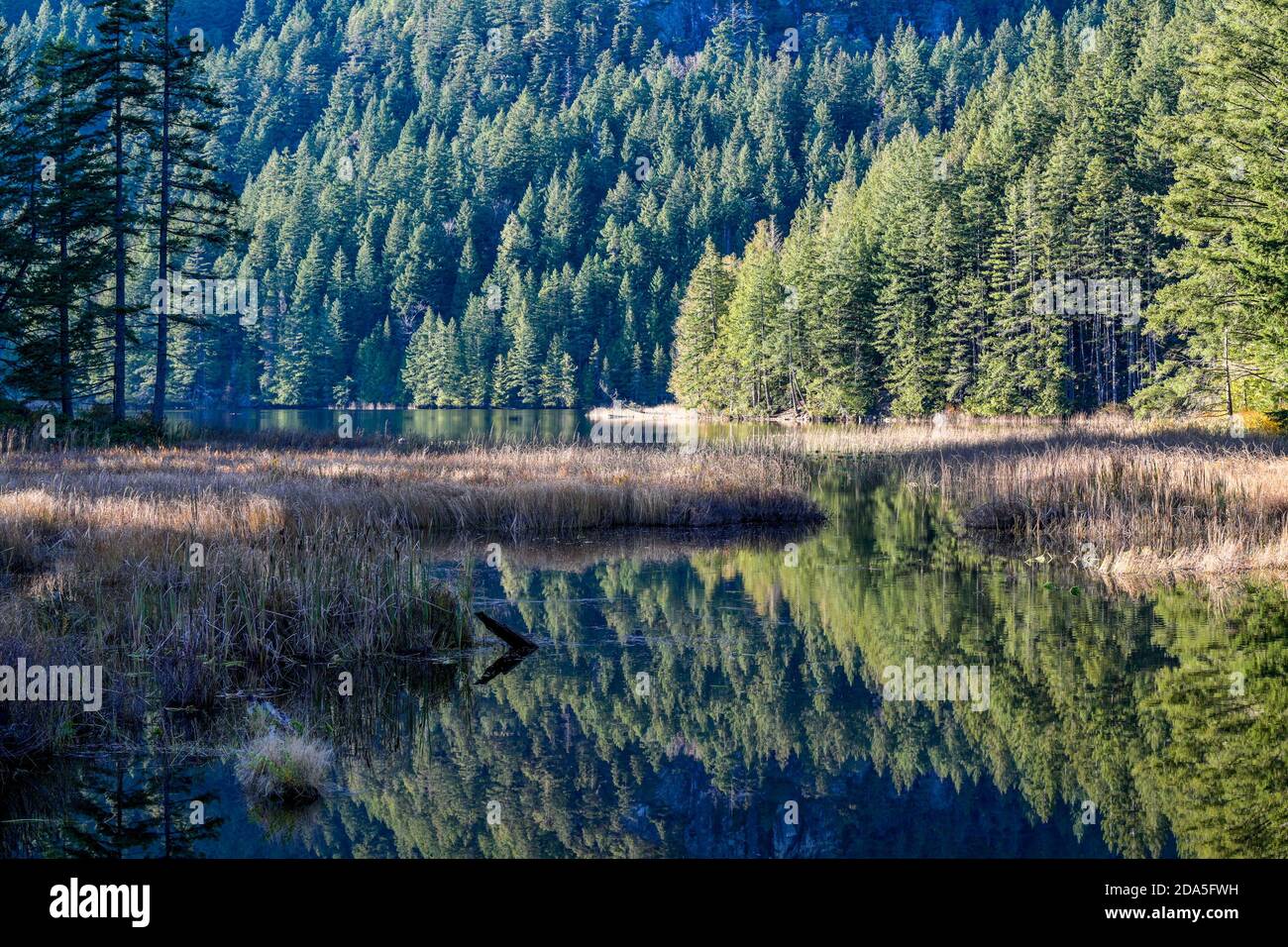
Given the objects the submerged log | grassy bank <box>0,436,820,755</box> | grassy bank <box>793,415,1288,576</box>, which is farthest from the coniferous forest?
the submerged log

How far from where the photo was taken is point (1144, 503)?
68.6 feet

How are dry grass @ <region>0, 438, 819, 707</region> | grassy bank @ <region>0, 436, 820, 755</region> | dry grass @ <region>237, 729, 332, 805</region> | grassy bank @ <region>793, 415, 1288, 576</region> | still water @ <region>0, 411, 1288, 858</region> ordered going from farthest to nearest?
grassy bank @ <region>793, 415, 1288, 576</region>, dry grass @ <region>0, 438, 819, 707</region>, grassy bank @ <region>0, 436, 820, 755</region>, dry grass @ <region>237, 729, 332, 805</region>, still water @ <region>0, 411, 1288, 858</region>

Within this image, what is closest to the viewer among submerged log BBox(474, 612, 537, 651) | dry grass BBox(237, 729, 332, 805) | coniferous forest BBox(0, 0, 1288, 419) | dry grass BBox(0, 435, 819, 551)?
dry grass BBox(237, 729, 332, 805)

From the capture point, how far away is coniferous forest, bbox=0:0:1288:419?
3531cm

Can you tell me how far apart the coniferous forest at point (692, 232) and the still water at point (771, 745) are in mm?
21242

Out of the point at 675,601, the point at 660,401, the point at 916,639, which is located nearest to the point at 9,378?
the point at 675,601

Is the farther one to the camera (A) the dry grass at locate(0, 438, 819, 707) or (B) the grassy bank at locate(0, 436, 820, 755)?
(A) the dry grass at locate(0, 438, 819, 707)

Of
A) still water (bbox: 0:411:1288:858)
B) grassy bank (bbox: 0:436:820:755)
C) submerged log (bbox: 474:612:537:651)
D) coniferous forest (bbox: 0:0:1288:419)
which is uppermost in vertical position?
coniferous forest (bbox: 0:0:1288:419)

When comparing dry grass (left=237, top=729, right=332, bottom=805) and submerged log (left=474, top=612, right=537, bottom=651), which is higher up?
submerged log (left=474, top=612, right=537, bottom=651)

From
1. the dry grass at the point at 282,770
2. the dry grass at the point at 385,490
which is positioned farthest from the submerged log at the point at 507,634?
the dry grass at the point at 385,490

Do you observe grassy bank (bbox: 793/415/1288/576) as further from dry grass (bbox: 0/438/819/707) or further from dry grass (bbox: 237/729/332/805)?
dry grass (bbox: 237/729/332/805)

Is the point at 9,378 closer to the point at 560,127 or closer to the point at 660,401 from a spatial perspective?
the point at 660,401

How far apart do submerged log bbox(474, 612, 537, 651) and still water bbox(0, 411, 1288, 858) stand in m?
0.37

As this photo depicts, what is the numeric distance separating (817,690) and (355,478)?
588 inches
